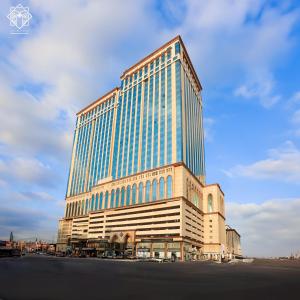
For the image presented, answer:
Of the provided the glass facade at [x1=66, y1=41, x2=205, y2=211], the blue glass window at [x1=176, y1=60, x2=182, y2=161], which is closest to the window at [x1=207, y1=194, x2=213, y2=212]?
the glass facade at [x1=66, y1=41, x2=205, y2=211]

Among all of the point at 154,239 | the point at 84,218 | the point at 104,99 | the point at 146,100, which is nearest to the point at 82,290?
the point at 154,239

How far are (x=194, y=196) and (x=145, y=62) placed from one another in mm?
70062

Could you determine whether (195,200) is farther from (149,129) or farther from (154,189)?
(149,129)

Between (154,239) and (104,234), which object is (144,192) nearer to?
(154,239)

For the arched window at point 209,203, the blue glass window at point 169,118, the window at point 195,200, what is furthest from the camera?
the arched window at point 209,203

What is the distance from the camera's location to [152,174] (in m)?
119

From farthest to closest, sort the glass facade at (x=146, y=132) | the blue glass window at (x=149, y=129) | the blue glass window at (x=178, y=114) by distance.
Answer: the blue glass window at (x=149, y=129) → the glass facade at (x=146, y=132) → the blue glass window at (x=178, y=114)

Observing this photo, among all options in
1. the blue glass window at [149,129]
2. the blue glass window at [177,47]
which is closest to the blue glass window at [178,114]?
the blue glass window at [177,47]

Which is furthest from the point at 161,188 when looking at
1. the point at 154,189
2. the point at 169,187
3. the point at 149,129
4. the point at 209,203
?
the point at 209,203

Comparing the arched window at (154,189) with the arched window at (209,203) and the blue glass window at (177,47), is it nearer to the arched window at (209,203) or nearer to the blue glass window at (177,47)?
the arched window at (209,203)

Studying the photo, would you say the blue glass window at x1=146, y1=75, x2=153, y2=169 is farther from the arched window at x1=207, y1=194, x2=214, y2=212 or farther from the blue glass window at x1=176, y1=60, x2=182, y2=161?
the arched window at x1=207, y1=194, x2=214, y2=212

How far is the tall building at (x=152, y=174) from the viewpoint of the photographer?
112125mm

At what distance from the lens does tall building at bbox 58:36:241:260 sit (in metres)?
112

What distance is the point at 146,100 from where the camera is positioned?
134125mm
